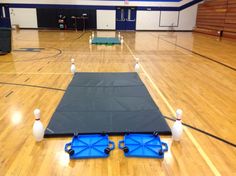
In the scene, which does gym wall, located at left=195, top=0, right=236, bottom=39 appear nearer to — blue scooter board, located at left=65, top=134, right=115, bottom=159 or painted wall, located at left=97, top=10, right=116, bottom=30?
painted wall, located at left=97, top=10, right=116, bottom=30

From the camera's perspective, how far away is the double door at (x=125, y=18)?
60.6ft

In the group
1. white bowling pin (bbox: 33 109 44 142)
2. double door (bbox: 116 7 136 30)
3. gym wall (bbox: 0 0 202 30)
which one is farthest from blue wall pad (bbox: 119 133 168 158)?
double door (bbox: 116 7 136 30)

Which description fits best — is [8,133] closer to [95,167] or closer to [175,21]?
[95,167]

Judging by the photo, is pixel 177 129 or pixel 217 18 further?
pixel 217 18

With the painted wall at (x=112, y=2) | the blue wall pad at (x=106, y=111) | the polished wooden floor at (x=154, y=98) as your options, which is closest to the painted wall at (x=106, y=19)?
the painted wall at (x=112, y=2)

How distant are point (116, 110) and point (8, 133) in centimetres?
138

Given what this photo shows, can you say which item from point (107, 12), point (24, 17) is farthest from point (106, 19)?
point (24, 17)

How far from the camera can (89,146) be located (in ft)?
7.45

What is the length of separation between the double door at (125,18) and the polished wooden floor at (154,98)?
42.2 ft

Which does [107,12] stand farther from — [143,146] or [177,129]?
[143,146]

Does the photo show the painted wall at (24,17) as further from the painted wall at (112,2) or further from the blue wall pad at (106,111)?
the blue wall pad at (106,111)

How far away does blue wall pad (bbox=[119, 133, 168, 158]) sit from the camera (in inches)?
86.0

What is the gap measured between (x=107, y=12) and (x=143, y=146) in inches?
691

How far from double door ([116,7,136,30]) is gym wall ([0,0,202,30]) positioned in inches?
10.6
